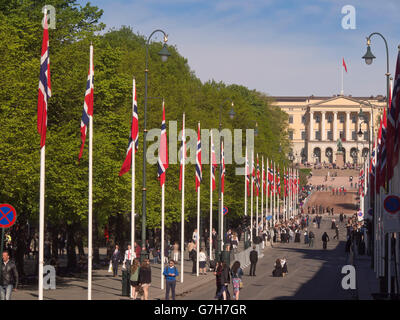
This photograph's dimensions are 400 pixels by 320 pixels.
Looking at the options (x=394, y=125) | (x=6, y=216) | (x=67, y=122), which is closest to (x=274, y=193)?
(x=67, y=122)

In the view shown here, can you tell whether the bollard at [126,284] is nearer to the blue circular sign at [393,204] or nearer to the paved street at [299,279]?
the paved street at [299,279]

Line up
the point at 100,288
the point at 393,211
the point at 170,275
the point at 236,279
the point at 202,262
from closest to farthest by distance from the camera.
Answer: the point at 393,211 → the point at 170,275 → the point at 236,279 → the point at 100,288 → the point at 202,262

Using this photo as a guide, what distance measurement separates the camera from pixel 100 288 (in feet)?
121

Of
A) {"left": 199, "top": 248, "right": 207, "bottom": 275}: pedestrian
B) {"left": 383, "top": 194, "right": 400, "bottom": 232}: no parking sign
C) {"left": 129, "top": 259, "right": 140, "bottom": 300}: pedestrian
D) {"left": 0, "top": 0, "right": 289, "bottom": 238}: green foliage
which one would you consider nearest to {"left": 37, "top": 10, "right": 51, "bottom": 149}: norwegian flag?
{"left": 0, "top": 0, "right": 289, "bottom": 238}: green foliage

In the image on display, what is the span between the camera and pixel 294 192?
4493 inches

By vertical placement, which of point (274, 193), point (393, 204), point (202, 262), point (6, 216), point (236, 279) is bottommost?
point (202, 262)

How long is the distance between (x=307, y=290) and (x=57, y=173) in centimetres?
1204

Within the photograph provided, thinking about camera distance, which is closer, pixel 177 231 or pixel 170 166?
pixel 170 166

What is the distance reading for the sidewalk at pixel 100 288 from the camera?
32928 mm

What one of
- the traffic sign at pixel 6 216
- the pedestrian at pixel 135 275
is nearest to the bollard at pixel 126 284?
the pedestrian at pixel 135 275

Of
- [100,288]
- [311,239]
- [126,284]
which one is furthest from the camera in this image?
[311,239]

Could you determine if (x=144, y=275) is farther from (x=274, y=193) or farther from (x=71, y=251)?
(x=274, y=193)
